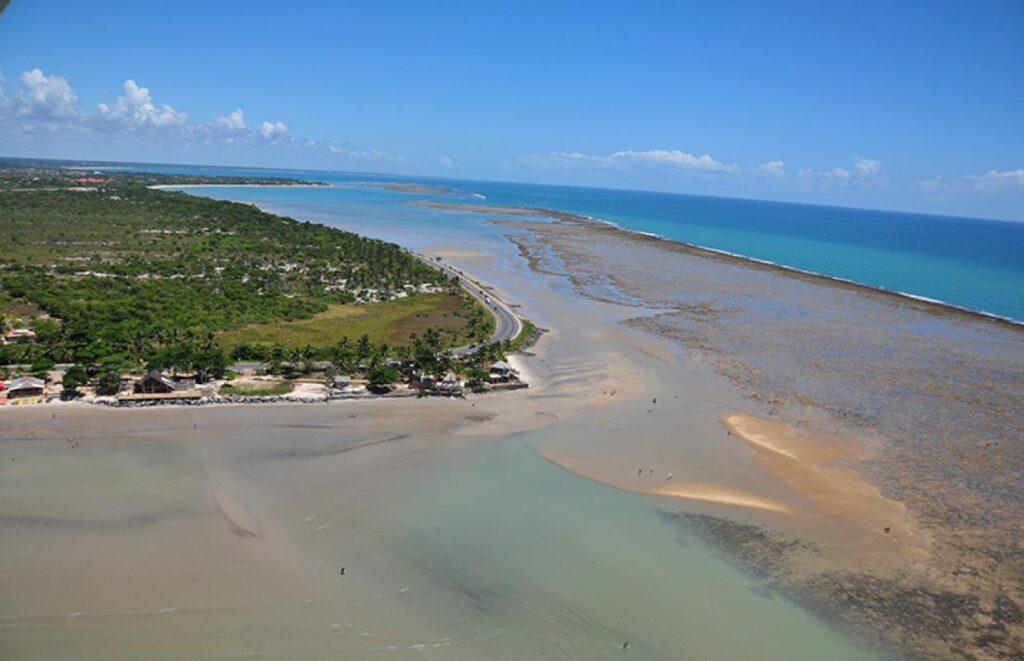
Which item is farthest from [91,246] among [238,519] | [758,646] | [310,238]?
[758,646]

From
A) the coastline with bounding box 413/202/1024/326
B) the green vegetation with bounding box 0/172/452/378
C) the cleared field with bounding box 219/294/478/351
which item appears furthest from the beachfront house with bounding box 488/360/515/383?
the coastline with bounding box 413/202/1024/326

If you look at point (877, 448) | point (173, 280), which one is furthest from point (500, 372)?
point (173, 280)

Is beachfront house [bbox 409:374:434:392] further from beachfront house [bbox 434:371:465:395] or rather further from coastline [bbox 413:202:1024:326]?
coastline [bbox 413:202:1024:326]

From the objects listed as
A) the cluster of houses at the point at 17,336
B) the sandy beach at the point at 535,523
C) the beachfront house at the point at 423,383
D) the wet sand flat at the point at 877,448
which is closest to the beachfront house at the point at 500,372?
the sandy beach at the point at 535,523

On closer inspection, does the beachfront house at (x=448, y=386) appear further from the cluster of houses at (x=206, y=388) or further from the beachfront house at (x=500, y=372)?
the beachfront house at (x=500, y=372)

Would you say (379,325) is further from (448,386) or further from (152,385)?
(152,385)

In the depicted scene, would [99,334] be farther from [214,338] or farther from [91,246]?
[91,246]
